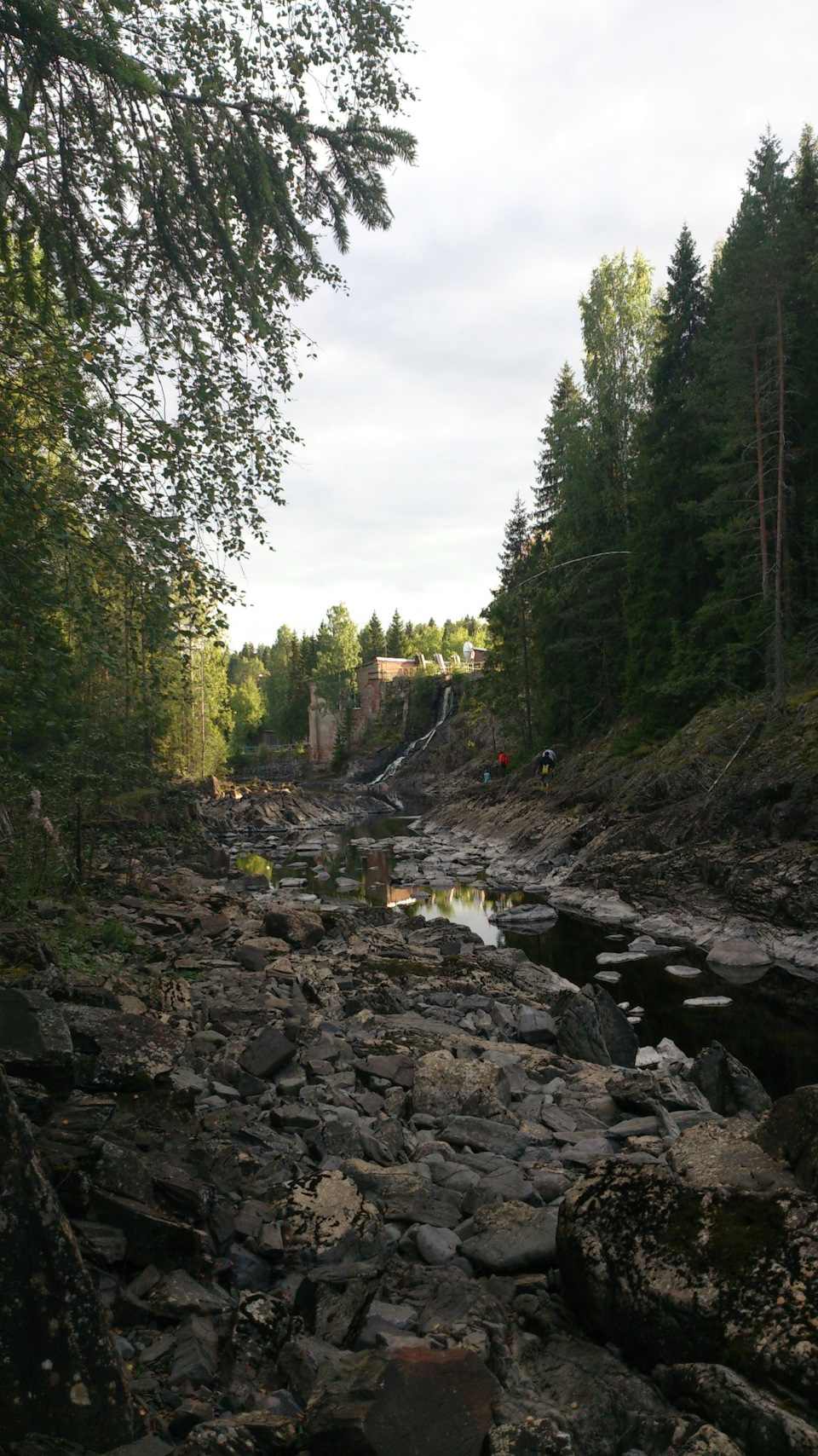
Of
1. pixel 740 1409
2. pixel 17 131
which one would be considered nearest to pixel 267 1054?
pixel 740 1409

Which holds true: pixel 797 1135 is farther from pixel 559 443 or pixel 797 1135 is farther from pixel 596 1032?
pixel 559 443

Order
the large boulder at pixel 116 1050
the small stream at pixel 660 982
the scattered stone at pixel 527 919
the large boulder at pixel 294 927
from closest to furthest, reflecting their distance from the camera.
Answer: the large boulder at pixel 116 1050, the small stream at pixel 660 982, the large boulder at pixel 294 927, the scattered stone at pixel 527 919

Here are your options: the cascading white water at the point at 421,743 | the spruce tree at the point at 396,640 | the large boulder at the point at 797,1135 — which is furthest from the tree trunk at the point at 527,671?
the spruce tree at the point at 396,640

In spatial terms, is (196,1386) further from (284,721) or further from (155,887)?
(284,721)

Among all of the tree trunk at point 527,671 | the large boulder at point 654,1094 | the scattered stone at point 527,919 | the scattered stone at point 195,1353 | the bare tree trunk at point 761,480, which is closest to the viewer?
the scattered stone at point 195,1353

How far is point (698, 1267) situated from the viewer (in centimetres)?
389

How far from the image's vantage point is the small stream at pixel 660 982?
11.5m

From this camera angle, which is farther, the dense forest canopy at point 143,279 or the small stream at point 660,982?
the small stream at point 660,982

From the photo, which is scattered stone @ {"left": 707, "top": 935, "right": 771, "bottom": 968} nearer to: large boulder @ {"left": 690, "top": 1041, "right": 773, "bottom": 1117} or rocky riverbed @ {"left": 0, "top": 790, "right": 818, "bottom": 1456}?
large boulder @ {"left": 690, "top": 1041, "right": 773, "bottom": 1117}

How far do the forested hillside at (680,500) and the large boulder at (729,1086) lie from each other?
1442cm

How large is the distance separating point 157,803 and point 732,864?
1338 centimetres

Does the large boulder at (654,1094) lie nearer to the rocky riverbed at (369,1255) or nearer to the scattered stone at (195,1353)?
the rocky riverbed at (369,1255)

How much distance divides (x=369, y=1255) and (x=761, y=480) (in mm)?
22908

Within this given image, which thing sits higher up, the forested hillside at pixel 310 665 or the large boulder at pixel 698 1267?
the forested hillside at pixel 310 665
